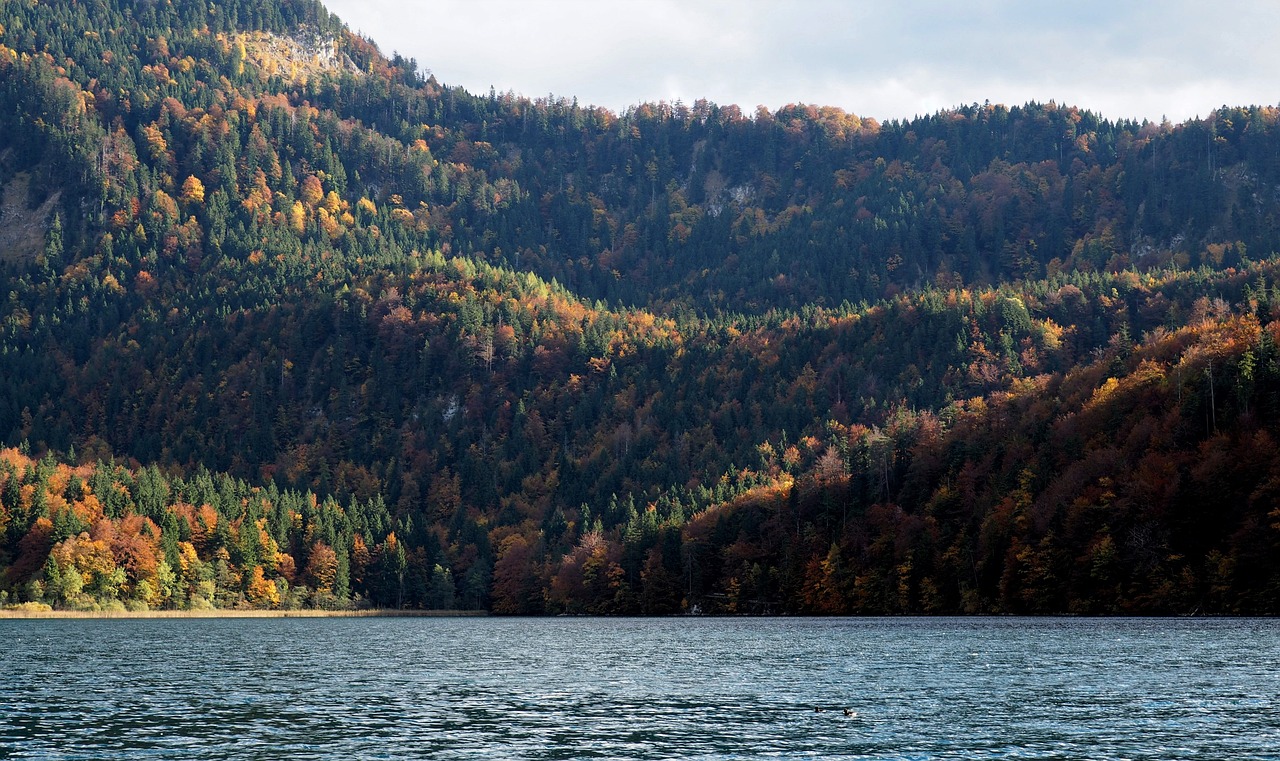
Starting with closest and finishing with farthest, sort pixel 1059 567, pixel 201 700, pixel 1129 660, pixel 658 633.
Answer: pixel 201 700 < pixel 1129 660 < pixel 658 633 < pixel 1059 567

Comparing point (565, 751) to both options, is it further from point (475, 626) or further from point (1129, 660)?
point (475, 626)

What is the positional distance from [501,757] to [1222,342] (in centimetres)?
17192

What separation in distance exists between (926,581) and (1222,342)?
189 feet

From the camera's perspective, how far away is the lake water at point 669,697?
5809cm

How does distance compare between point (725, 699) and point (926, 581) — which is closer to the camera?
point (725, 699)

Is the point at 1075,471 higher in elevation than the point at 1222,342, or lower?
lower

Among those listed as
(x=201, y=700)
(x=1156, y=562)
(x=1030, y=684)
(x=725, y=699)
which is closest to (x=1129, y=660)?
(x=1030, y=684)

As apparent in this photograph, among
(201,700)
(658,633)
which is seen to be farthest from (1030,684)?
(658,633)

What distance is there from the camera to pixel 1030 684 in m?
81.5

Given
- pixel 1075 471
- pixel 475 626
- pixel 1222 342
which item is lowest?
pixel 475 626

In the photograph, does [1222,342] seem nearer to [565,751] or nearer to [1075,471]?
[1075,471]

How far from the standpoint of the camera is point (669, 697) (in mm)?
78250

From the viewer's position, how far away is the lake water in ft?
191

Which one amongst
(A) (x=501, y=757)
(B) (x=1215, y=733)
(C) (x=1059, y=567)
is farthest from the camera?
(C) (x=1059, y=567)
